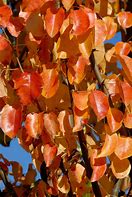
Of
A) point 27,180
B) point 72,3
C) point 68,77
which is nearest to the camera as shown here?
point 72,3

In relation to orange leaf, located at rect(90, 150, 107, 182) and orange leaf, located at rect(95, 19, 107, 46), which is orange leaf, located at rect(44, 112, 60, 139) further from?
orange leaf, located at rect(95, 19, 107, 46)

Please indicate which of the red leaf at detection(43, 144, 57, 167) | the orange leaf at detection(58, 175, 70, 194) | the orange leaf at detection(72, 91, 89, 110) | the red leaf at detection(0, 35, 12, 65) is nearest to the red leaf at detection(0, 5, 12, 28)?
the red leaf at detection(0, 35, 12, 65)

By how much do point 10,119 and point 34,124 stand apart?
0.26 feet

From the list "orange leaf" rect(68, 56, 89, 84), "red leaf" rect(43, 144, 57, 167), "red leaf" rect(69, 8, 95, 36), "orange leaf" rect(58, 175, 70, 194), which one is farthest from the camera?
"orange leaf" rect(58, 175, 70, 194)

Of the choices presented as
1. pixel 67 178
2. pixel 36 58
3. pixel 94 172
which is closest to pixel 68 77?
pixel 36 58

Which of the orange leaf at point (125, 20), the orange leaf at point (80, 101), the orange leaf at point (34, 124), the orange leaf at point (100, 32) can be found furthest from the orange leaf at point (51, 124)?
the orange leaf at point (125, 20)

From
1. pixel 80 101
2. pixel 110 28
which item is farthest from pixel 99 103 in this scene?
pixel 110 28

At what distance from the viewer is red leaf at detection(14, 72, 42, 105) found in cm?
142

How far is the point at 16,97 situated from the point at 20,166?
2.83 feet

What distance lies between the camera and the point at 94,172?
1.58m

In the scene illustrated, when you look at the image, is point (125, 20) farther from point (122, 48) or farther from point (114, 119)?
point (114, 119)

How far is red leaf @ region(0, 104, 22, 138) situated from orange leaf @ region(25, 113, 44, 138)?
0.05 m

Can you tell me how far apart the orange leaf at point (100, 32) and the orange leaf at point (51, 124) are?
0.24 m

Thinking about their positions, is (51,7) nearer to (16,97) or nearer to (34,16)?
(34,16)
